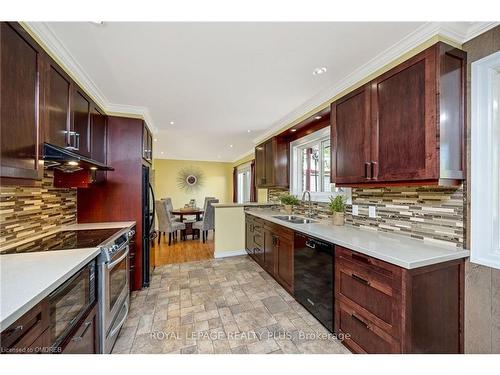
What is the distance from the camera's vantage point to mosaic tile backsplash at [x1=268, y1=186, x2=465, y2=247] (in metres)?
1.50

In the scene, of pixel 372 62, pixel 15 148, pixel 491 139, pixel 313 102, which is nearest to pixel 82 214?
pixel 15 148

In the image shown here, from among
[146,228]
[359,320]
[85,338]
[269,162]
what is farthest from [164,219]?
[359,320]

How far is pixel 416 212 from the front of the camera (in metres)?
1.73

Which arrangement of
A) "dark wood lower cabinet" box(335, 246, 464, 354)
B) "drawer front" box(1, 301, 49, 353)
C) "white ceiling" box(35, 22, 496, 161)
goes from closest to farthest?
"drawer front" box(1, 301, 49, 353) → "dark wood lower cabinet" box(335, 246, 464, 354) → "white ceiling" box(35, 22, 496, 161)

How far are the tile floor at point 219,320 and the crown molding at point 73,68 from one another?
2340 millimetres

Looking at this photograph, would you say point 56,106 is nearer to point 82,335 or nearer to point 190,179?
point 82,335

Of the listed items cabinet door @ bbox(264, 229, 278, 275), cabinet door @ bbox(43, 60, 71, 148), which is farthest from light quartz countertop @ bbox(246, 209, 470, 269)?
cabinet door @ bbox(43, 60, 71, 148)

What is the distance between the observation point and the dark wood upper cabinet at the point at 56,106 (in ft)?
4.73

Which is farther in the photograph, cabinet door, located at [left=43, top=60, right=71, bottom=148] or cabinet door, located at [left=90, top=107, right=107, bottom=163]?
cabinet door, located at [left=90, top=107, right=107, bottom=163]

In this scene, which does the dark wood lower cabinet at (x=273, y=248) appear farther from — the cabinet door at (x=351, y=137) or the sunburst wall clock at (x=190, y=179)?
the sunburst wall clock at (x=190, y=179)

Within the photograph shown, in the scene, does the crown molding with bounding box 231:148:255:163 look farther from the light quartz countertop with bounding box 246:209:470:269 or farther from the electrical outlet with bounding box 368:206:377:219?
the light quartz countertop with bounding box 246:209:470:269

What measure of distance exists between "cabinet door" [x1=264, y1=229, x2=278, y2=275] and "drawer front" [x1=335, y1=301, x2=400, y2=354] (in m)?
1.24

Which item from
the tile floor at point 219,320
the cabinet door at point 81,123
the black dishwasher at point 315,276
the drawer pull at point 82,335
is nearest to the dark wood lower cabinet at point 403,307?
the black dishwasher at point 315,276

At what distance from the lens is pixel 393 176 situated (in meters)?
1.61
